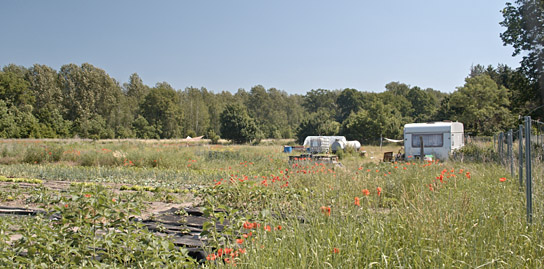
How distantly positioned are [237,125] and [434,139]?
29204 millimetres

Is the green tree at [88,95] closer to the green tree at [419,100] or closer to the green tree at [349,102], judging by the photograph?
the green tree at [349,102]

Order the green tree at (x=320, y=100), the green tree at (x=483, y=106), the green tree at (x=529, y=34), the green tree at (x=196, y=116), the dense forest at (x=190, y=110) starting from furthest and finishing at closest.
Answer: the green tree at (x=320, y=100)
the green tree at (x=196, y=116)
the dense forest at (x=190, y=110)
the green tree at (x=483, y=106)
the green tree at (x=529, y=34)

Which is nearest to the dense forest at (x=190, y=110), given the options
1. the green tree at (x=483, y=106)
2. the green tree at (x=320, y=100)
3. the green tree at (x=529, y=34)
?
the green tree at (x=483, y=106)

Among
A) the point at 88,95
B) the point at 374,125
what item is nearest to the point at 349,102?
the point at 374,125

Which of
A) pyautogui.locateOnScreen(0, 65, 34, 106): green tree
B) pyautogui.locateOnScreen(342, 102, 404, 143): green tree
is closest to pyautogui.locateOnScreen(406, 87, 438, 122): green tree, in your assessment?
pyautogui.locateOnScreen(342, 102, 404, 143): green tree

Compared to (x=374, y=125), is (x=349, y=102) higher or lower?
higher

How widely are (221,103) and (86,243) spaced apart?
198ft

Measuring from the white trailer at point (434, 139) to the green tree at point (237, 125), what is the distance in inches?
1099

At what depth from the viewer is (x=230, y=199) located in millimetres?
5281

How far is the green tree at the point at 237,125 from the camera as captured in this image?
147ft

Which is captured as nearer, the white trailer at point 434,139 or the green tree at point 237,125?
the white trailer at point 434,139

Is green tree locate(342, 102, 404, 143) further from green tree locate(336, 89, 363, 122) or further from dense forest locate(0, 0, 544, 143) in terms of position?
green tree locate(336, 89, 363, 122)

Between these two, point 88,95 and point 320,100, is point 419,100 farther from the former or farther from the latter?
point 88,95

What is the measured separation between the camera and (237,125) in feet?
147
